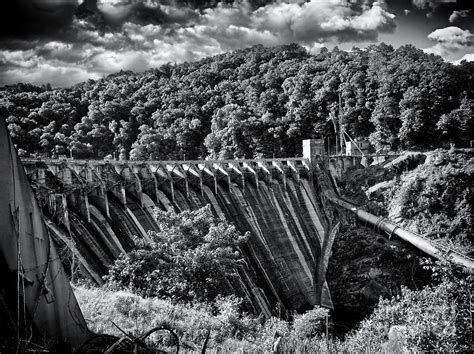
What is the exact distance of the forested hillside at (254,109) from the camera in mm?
51531

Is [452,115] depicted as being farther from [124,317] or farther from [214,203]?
[124,317]

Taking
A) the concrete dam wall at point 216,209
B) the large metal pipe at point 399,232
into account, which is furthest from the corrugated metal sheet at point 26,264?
the large metal pipe at point 399,232

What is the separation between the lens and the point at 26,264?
17.9 ft

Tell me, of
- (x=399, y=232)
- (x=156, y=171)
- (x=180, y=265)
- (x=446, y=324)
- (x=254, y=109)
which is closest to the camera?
(x=446, y=324)

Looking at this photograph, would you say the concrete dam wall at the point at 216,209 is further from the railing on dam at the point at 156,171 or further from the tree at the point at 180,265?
the tree at the point at 180,265

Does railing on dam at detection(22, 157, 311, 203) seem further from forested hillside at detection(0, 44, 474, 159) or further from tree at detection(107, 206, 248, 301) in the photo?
forested hillside at detection(0, 44, 474, 159)

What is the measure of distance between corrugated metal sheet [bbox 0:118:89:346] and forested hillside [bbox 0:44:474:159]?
158 ft

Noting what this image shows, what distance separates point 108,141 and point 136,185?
43769mm

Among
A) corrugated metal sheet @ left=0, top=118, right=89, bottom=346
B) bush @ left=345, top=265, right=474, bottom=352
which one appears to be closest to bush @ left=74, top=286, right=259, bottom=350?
corrugated metal sheet @ left=0, top=118, right=89, bottom=346

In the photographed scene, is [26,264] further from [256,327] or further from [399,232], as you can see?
[399,232]

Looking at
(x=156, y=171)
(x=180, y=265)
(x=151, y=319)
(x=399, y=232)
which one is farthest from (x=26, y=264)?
(x=399, y=232)

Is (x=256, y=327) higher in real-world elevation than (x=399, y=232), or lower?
higher

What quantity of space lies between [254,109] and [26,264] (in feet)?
198

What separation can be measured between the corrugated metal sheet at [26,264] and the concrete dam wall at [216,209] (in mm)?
6495
